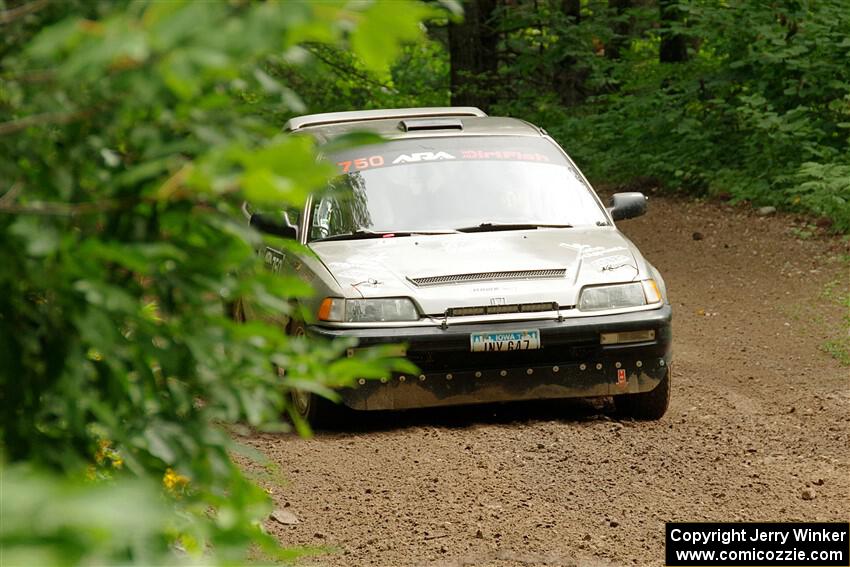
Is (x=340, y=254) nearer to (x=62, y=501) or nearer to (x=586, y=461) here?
(x=586, y=461)

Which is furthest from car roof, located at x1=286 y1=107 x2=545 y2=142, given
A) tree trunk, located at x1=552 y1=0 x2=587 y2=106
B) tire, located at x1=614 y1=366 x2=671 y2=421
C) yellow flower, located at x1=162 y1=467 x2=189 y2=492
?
tree trunk, located at x1=552 y1=0 x2=587 y2=106

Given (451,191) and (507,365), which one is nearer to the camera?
(507,365)

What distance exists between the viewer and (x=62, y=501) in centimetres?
132

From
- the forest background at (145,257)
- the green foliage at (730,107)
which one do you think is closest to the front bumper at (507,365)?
the forest background at (145,257)

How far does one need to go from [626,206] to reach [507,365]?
1.82 meters

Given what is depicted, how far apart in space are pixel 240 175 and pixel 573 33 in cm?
2148

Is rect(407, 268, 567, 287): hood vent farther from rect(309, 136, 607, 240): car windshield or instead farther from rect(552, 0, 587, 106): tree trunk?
rect(552, 0, 587, 106): tree trunk

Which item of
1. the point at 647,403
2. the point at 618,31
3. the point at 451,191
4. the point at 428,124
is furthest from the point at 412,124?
the point at 618,31

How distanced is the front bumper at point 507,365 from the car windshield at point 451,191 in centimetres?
104

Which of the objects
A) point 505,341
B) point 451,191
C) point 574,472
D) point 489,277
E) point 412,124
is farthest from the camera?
point 412,124

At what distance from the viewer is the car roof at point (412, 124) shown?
8714 mm

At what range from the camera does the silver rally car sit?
23.2ft

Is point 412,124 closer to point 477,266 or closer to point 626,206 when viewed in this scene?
point 626,206

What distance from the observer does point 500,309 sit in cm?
710
